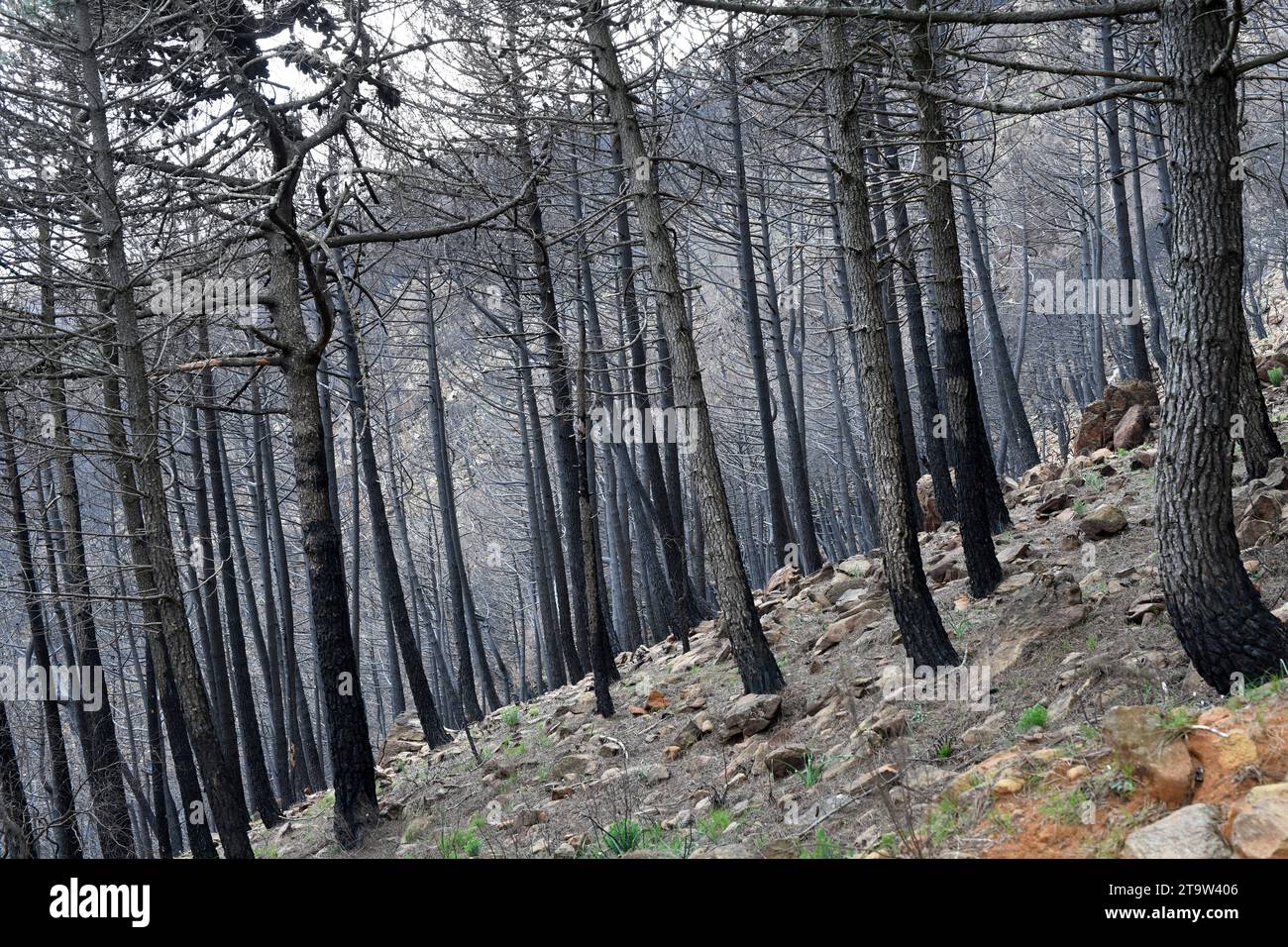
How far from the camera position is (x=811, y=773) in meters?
7.05

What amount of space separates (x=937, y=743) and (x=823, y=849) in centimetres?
173

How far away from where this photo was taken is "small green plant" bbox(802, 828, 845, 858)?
5527 mm

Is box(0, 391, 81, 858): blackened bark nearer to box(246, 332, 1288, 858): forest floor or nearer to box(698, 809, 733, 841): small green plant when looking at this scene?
box(246, 332, 1288, 858): forest floor

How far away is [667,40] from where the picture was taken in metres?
10.6

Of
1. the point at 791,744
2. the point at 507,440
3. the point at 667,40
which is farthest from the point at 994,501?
the point at 507,440

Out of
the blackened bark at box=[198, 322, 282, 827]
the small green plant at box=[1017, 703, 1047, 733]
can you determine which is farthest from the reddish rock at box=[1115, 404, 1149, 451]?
the blackened bark at box=[198, 322, 282, 827]

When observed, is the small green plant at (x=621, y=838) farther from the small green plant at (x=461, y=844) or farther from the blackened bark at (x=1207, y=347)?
the blackened bark at (x=1207, y=347)

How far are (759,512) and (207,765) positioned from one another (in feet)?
94.2

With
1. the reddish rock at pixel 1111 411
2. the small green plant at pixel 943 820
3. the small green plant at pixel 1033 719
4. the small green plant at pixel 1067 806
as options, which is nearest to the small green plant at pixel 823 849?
the small green plant at pixel 943 820

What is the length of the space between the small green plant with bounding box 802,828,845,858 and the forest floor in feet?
0.06

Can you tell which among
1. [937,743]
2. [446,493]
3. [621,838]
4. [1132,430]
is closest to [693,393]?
[937,743]

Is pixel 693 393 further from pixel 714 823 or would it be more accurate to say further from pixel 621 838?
pixel 621 838
